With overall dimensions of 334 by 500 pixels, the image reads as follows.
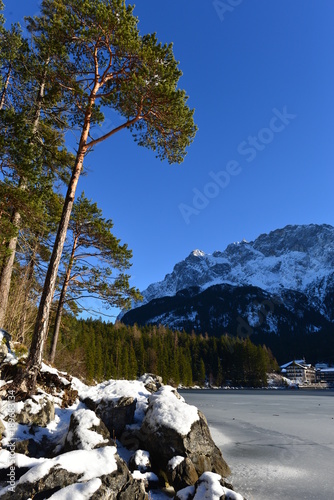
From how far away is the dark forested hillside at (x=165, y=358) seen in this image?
6212 cm

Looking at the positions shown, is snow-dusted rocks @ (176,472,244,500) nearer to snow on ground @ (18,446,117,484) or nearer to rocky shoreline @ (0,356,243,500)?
rocky shoreline @ (0,356,243,500)

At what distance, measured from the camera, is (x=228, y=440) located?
11578 millimetres

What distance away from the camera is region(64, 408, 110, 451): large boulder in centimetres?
627

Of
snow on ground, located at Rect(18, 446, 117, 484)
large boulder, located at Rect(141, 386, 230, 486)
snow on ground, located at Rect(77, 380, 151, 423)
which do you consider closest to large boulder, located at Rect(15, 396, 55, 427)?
snow on ground, located at Rect(77, 380, 151, 423)

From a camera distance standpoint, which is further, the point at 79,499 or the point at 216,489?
the point at 216,489

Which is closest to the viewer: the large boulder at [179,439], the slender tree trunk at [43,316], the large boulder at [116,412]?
the large boulder at [179,439]

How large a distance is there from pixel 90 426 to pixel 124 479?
1852 mm

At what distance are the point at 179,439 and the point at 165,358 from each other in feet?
223

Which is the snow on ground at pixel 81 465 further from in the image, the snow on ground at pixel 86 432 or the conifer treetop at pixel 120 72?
the conifer treetop at pixel 120 72

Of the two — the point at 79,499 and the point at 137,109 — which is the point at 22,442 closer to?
the point at 79,499

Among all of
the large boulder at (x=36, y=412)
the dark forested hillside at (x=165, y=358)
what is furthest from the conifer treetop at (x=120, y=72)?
the dark forested hillside at (x=165, y=358)

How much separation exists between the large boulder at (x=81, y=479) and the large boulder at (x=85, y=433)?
91cm

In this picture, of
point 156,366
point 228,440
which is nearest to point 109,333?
point 156,366

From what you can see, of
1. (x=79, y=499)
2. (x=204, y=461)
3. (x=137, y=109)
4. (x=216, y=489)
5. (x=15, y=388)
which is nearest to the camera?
(x=79, y=499)
